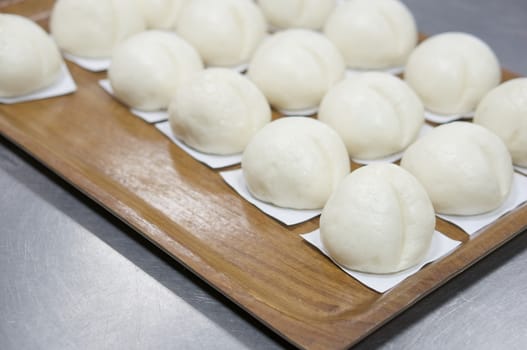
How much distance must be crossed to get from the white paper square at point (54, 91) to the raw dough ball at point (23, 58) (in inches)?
0.6

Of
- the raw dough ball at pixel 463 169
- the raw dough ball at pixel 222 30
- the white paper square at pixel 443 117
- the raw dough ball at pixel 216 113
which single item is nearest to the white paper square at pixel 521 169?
the raw dough ball at pixel 463 169

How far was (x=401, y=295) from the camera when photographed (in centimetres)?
148

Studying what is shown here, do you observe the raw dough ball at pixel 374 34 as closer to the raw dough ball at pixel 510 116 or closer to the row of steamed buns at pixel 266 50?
the row of steamed buns at pixel 266 50

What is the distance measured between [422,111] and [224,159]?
566 mm

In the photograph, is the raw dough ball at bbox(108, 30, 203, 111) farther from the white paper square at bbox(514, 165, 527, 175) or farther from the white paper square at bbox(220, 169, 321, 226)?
the white paper square at bbox(514, 165, 527, 175)

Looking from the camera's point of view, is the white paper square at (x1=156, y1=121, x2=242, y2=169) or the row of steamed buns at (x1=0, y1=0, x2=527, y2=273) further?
the white paper square at (x1=156, y1=121, x2=242, y2=169)

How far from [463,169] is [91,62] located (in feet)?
4.17

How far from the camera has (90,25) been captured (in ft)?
7.81

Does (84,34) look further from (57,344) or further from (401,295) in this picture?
(401,295)

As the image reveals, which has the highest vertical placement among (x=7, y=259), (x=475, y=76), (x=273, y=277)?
(x=475, y=76)

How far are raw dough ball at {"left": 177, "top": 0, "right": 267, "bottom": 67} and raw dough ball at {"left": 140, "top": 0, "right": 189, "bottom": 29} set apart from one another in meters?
0.15

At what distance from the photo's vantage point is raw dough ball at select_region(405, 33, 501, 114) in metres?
2.15

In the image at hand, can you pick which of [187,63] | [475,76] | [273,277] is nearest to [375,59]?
[475,76]

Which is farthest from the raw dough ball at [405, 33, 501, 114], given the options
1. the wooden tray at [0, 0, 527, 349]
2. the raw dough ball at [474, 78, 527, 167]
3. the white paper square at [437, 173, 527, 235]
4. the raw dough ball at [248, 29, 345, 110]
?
the wooden tray at [0, 0, 527, 349]
